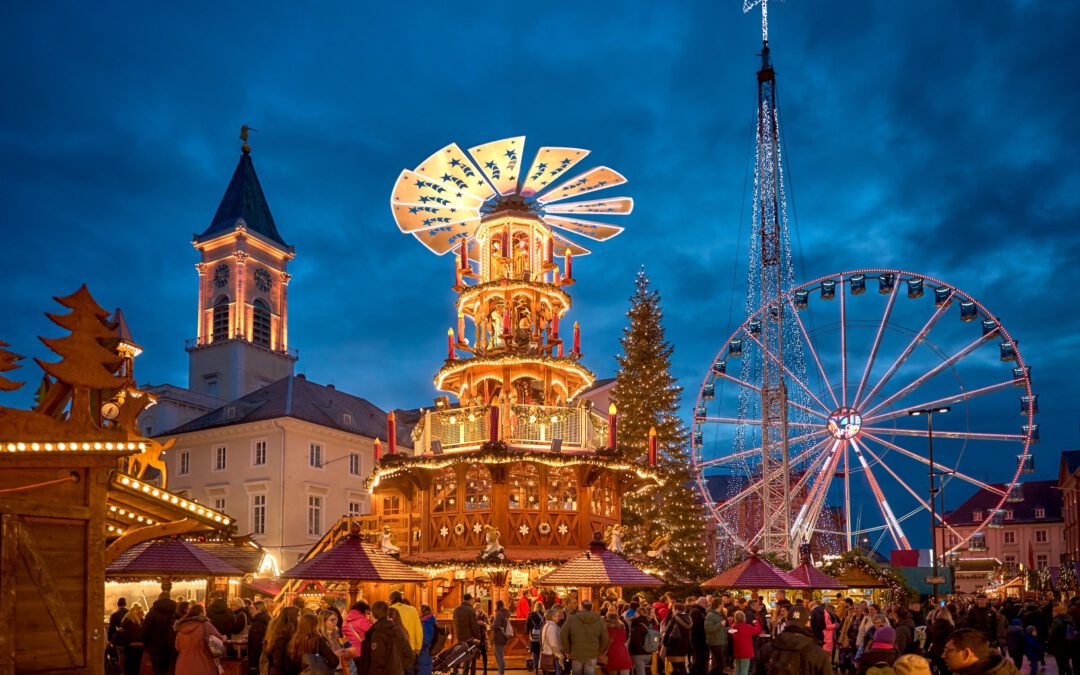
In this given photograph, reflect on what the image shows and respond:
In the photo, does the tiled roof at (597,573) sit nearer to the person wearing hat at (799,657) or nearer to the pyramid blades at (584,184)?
the person wearing hat at (799,657)

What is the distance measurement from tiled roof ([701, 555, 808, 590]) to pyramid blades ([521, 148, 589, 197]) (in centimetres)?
1444

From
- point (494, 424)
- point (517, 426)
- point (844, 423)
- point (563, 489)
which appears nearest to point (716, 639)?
point (494, 424)

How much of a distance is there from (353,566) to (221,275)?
184 ft

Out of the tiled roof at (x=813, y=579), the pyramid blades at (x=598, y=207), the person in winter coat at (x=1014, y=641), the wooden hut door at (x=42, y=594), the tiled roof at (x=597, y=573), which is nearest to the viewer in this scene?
the wooden hut door at (x=42, y=594)

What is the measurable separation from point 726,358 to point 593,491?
19.2 meters

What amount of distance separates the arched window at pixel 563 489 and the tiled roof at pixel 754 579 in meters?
5.94

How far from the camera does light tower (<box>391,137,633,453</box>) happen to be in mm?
31969

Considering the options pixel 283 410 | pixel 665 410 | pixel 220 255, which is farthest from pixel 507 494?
pixel 220 255

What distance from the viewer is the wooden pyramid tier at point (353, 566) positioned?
19609 millimetres

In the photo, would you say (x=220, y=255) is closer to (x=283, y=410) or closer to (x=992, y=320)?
(x=283, y=410)

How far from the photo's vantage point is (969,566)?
252 feet

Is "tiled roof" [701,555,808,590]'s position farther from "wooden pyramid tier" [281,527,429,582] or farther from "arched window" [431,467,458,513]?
"arched window" [431,467,458,513]

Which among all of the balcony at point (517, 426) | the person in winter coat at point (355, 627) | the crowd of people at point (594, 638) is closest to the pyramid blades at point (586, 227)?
the balcony at point (517, 426)

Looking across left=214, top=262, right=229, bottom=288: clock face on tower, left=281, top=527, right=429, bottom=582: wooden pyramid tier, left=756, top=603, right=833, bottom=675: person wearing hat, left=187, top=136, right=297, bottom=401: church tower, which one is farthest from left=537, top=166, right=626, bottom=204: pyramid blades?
left=214, top=262, right=229, bottom=288: clock face on tower
